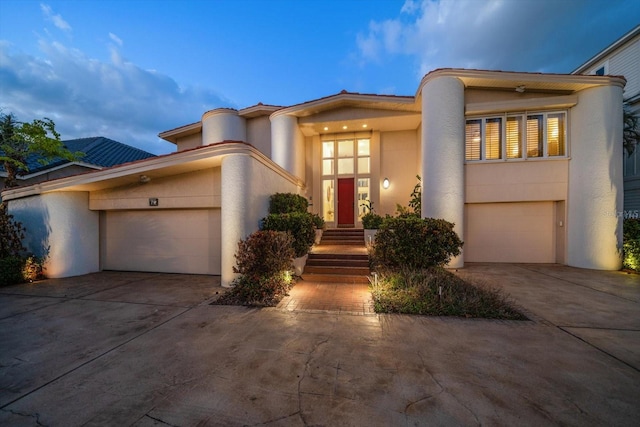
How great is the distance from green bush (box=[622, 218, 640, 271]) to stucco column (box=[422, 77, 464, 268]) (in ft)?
15.8

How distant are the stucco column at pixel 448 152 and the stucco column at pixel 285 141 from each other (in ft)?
18.2

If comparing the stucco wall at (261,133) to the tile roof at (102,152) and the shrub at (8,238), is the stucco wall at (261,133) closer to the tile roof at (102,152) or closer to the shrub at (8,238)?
the shrub at (8,238)

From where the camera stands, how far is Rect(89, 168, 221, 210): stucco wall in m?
6.88

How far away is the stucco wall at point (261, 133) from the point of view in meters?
11.5

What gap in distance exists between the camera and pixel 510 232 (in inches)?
344

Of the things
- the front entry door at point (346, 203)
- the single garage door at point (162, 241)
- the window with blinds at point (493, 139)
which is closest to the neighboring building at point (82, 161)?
the single garage door at point (162, 241)

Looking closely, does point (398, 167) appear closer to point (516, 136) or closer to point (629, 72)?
point (516, 136)

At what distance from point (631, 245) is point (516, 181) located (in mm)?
3555

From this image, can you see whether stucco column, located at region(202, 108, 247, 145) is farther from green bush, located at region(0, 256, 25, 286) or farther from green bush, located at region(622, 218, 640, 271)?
green bush, located at region(622, 218, 640, 271)

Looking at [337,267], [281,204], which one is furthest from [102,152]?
[337,267]

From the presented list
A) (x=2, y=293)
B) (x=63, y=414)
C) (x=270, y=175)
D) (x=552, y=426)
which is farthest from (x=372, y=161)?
(x=2, y=293)

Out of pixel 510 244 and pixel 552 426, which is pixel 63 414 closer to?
pixel 552 426

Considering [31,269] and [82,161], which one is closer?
[31,269]

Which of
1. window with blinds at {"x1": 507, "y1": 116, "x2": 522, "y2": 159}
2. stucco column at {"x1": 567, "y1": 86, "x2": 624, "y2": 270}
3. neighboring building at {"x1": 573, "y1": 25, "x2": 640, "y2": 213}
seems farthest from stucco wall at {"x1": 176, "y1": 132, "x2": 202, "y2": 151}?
neighboring building at {"x1": 573, "y1": 25, "x2": 640, "y2": 213}
